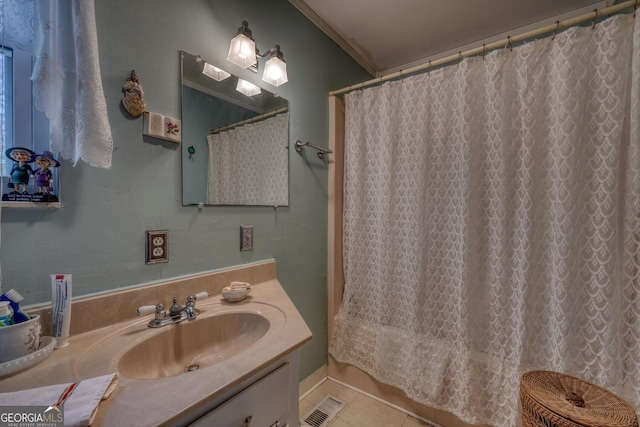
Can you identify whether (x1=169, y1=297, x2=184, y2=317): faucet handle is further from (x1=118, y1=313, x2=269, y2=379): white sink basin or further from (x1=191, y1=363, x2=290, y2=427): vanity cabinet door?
(x1=191, y1=363, x2=290, y2=427): vanity cabinet door

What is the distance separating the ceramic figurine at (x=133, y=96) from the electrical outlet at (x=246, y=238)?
2.02 feet

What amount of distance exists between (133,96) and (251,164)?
1.82ft

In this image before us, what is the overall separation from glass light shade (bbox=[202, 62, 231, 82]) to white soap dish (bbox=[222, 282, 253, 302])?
91 centimetres

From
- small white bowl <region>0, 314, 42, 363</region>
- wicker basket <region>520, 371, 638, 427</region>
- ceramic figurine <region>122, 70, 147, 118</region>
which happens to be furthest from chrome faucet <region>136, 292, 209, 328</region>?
wicker basket <region>520, 371, 638, 427</region>

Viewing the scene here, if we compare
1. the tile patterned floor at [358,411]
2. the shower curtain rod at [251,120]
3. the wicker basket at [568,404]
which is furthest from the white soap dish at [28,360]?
the wicker basket at [568,404]

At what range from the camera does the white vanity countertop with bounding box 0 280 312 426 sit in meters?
0.48

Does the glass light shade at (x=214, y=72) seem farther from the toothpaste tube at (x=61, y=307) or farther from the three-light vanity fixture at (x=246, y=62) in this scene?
the toothpaste tube at (x=61, y=307)

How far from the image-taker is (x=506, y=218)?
1.25m

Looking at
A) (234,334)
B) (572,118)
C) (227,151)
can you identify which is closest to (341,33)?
(227,151)

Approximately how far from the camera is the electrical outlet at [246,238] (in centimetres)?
124

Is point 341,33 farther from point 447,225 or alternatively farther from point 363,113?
point 447,225

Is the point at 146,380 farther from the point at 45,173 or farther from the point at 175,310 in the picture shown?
the point at 45,173

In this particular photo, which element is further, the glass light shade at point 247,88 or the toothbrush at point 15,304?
the glass light shade at point 247,88

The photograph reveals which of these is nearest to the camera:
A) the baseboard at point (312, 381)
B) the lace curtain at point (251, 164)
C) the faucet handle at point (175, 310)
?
the faucet handle at point (175, 310)
